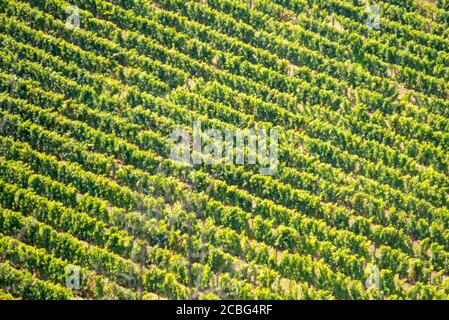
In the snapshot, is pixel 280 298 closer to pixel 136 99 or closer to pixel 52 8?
pixel 136 99

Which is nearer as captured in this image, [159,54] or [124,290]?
[124,290]

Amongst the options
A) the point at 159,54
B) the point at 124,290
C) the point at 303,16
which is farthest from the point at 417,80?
the point at 124,290

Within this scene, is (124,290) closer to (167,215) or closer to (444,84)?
(167,215)

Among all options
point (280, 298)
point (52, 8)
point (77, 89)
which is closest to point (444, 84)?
point (280, 298)

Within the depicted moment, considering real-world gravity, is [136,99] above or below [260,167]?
above
